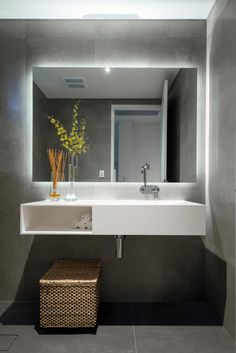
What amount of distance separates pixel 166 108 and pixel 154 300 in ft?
5.36

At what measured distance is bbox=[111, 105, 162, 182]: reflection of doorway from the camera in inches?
101

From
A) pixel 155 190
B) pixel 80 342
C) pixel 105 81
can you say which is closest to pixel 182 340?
pixel 80 342

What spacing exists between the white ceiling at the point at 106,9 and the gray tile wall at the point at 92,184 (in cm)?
6

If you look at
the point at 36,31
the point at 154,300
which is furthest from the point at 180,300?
the point at 36,31

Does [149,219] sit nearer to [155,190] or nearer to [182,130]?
[155,190]

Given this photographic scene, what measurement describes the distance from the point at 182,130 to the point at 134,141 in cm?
42

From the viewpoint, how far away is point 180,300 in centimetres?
257

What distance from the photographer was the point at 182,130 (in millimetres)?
2553

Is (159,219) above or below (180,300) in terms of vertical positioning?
above

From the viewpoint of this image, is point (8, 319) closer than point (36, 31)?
Yes

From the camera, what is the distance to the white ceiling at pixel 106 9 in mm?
2395

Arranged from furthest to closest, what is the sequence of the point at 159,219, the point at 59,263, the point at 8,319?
the point at 59,263 < the point at 8,319 < the point at 159,219

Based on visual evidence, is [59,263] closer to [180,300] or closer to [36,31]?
[180,300]

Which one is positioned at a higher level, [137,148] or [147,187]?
[137,148]
